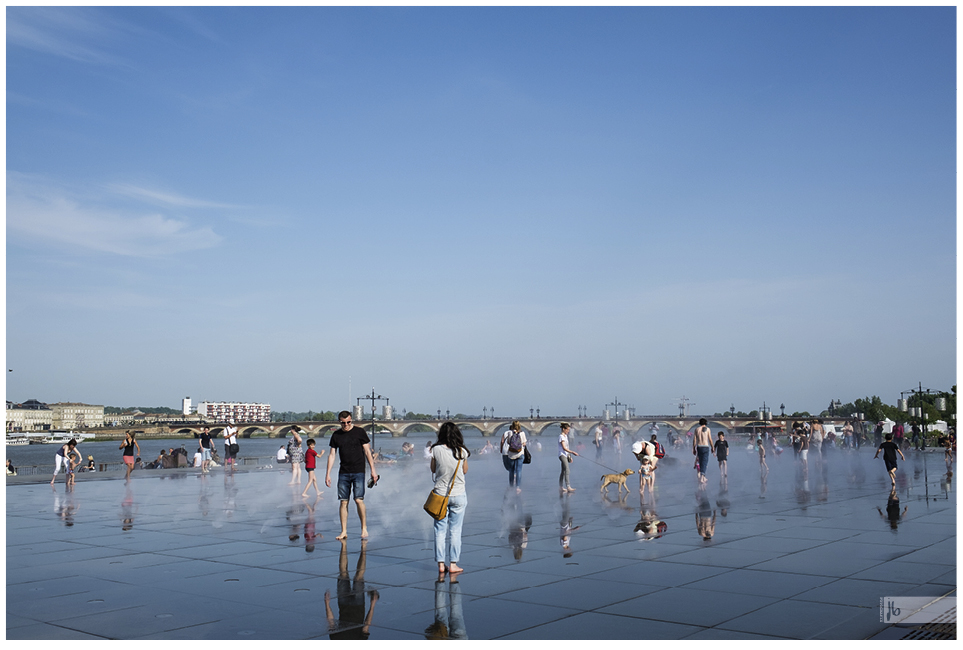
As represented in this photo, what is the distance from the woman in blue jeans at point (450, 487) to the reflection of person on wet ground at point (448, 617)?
0.55m

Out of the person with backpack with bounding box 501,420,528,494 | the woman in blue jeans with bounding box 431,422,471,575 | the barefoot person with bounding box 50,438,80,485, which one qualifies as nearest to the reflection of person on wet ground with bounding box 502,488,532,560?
the person with backpack with bounding box 501,420,528,494

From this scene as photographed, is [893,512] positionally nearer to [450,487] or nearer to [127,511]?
[450,487]

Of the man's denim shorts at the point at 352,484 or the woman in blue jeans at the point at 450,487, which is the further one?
the man's denim shorts at the point at 352,484

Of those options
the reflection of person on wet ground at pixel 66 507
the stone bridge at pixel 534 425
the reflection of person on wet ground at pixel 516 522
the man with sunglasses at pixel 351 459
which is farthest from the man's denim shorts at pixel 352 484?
the stone bridge at pixel 534 425

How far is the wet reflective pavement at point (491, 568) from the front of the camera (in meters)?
6.52

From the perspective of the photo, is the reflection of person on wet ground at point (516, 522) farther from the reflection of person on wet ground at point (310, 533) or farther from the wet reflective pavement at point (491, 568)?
the reflection of person on wet ground at point (310, 533)

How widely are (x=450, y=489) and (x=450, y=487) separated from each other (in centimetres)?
2

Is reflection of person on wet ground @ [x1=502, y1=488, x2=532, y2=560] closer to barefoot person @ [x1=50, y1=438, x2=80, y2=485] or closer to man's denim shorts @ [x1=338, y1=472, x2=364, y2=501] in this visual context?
man's denim shorts @ [x1=338, y1=472, x2=364, y2=501]

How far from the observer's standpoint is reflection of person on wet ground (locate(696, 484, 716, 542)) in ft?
37.7

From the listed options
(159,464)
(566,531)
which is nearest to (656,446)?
(566,531)

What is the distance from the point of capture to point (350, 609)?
23.1 ft

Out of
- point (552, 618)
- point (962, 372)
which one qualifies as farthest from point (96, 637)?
point (962, 372)

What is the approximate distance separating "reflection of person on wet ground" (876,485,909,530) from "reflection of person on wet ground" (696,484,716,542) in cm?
247
